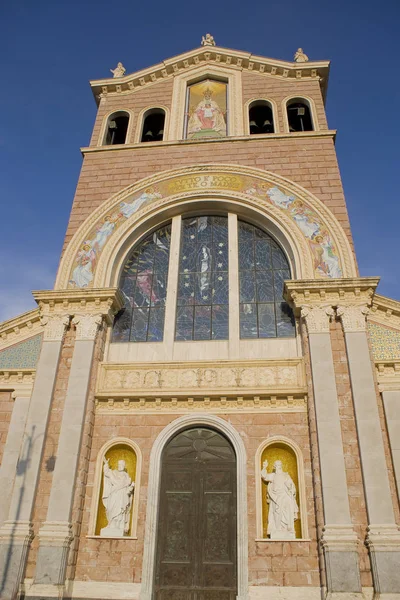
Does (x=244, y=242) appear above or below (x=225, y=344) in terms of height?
above

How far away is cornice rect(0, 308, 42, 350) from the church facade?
2.7 inches

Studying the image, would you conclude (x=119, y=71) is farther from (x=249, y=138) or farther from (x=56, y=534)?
(x=56, y=534)

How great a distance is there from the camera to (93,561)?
1230 centimetres

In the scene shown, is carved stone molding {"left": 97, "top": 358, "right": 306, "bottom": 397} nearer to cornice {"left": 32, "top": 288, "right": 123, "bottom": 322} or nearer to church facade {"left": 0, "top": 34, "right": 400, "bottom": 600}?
church facade {"left": 0, "top": 34, "right": 400, "bottom": 600}

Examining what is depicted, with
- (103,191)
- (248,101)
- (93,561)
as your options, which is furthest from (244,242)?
(93,561)

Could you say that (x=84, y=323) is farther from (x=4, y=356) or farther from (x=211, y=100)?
(x=211, y=100)

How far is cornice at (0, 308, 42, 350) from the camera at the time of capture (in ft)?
51.0

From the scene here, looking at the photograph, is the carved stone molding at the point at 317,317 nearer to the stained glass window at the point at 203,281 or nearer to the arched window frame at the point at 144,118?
the stained glass window at the point at 203,281

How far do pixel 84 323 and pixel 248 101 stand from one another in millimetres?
11358

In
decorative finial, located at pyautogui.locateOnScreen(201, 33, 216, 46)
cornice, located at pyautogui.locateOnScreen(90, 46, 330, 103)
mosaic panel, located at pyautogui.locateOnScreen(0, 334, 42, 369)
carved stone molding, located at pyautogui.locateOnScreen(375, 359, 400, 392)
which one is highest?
decorative finial, located at pyautogui.locateOnScreen(201, 33, 216, 46)

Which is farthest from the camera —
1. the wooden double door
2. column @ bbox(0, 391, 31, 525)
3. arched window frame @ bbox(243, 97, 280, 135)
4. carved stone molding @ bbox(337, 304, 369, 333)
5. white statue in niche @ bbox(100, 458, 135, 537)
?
arched window frame @ bbox(243, 97, 280, 135)

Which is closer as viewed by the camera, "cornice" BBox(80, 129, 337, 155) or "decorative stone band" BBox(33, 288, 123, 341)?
"decorative stone band" BBox(33, 288, 123, 341)

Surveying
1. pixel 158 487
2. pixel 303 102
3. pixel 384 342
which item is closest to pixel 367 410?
pixel 384 342

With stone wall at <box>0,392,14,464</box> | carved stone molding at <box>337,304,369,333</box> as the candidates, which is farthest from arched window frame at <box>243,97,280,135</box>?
stone wall at <box>0,392,14,464</box>
